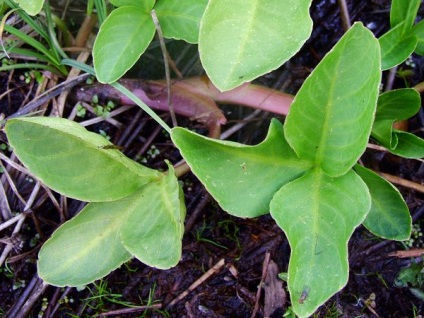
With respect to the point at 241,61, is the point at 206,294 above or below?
below

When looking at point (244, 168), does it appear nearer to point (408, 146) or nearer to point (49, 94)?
point (408, 146)

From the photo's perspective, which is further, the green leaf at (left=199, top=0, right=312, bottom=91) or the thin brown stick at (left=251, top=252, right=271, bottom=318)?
the thin brown stick at (left=251, top=252, right=271, bottom=318)

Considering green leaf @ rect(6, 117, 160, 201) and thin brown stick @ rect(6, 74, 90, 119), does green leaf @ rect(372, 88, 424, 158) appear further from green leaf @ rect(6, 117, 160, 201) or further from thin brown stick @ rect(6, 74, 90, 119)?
thin brown stick @ rect(6, 74, 90, 119)

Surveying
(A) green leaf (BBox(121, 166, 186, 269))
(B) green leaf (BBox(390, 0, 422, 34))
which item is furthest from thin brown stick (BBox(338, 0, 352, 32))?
(A) green leaf (BBox(121, 166, 186, 269))

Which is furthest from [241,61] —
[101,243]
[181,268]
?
[181,268]

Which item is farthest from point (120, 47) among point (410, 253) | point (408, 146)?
point (410, 253)

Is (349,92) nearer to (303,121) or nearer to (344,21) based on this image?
Answer: (303,121)

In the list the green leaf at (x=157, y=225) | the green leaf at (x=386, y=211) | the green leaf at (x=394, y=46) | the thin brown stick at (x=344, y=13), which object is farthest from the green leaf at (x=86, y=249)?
the thin brown stick at (x=344, y=13)

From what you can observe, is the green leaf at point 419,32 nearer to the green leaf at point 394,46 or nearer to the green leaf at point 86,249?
the green leaf at point 394,46
